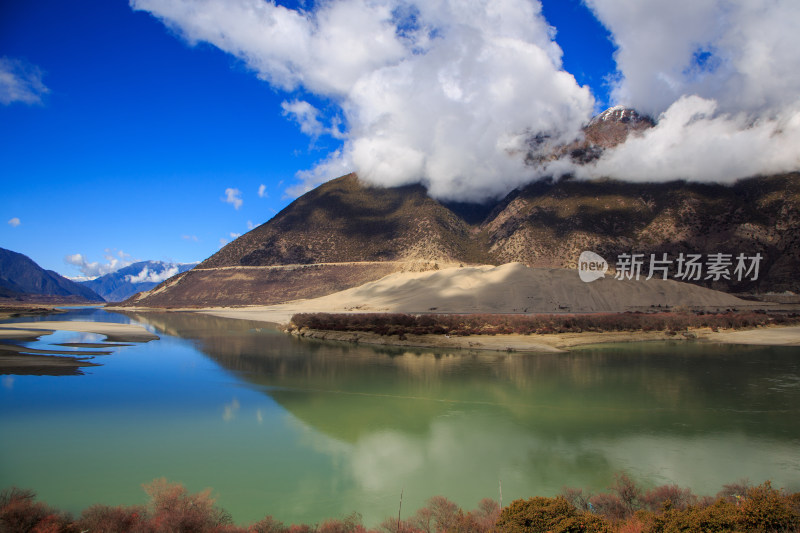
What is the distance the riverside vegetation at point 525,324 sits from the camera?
3725cm

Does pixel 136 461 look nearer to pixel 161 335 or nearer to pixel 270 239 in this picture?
pixel 161 335

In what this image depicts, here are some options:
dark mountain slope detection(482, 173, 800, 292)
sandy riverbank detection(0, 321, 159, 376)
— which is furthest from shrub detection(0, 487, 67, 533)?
dark mountain slope detection(482, 173, 800, 292)

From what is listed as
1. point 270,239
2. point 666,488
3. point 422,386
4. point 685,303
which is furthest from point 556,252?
point 666,488

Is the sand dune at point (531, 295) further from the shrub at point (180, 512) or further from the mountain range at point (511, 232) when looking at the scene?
the shrub at point (180, 512)

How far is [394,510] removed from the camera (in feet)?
29.0

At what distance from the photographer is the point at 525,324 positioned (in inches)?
1505

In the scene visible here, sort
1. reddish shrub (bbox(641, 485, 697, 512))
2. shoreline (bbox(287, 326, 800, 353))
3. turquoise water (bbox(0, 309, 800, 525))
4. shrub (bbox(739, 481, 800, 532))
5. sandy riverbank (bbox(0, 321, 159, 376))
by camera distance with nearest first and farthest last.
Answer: shrub (bbox(739, 481, 800, 532))
reddish shrub (bbox(641, 485, 697, 512))
turquoise water (bbox(0, 309, 800, 525))
sandy riverbank (bbox(0, 321, 159, 376))
shoreline (bbox(287, 326, 800, 353))

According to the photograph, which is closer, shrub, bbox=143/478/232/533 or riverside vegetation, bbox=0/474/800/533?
riverside vegetation, bbox=0/474/800/533

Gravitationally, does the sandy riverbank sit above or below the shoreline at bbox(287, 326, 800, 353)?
below

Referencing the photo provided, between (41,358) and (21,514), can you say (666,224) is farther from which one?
(21,514)

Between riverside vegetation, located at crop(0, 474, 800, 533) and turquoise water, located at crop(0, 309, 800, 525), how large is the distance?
1.04 metres

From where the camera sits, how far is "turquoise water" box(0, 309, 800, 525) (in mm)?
9977

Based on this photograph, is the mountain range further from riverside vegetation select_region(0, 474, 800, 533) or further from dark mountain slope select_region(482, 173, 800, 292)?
riverside vegetation select_region(0, 474, 800, 533)

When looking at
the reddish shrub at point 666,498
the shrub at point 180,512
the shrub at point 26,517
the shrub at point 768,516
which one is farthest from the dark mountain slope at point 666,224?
the shrub at point 26,517
